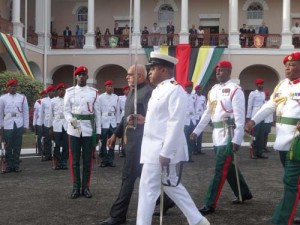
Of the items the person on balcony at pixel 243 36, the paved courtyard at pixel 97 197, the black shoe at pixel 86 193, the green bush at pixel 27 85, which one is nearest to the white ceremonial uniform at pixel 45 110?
the paved courtyard at pixel 97 197

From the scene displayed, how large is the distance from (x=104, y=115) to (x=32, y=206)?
4837 millimetres

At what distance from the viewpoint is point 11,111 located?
9.41 meters

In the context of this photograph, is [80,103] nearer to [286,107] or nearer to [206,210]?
[206,210]

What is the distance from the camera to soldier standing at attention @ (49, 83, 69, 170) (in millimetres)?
9930

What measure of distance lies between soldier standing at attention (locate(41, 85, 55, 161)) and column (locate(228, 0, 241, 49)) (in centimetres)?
1630

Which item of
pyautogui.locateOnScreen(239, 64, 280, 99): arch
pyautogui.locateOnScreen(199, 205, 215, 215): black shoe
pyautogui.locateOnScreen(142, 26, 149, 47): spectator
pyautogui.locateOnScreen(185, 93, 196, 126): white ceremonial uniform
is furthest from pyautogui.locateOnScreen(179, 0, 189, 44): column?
pyautogui.locateOnScreen(199, 205, 215, 215): black shoe

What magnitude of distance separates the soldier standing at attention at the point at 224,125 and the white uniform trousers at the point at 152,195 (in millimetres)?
1193

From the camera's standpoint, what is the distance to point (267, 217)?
5.59 m

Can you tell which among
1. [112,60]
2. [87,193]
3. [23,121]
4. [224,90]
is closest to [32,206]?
[87,193]

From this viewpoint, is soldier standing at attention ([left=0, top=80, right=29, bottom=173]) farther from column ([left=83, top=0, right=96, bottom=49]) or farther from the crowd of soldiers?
column ([left=83, top=0, right=96, bottom=49])

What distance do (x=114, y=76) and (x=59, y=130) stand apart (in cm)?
1951

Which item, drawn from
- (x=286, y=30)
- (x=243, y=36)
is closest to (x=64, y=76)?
(x=243, y=36)

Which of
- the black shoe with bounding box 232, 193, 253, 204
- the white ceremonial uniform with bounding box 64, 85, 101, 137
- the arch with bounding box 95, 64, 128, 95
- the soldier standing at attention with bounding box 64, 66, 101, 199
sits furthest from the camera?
the arch with bounding box 95, 64, 128, 95

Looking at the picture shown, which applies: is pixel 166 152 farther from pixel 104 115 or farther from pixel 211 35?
pixel 211 35
